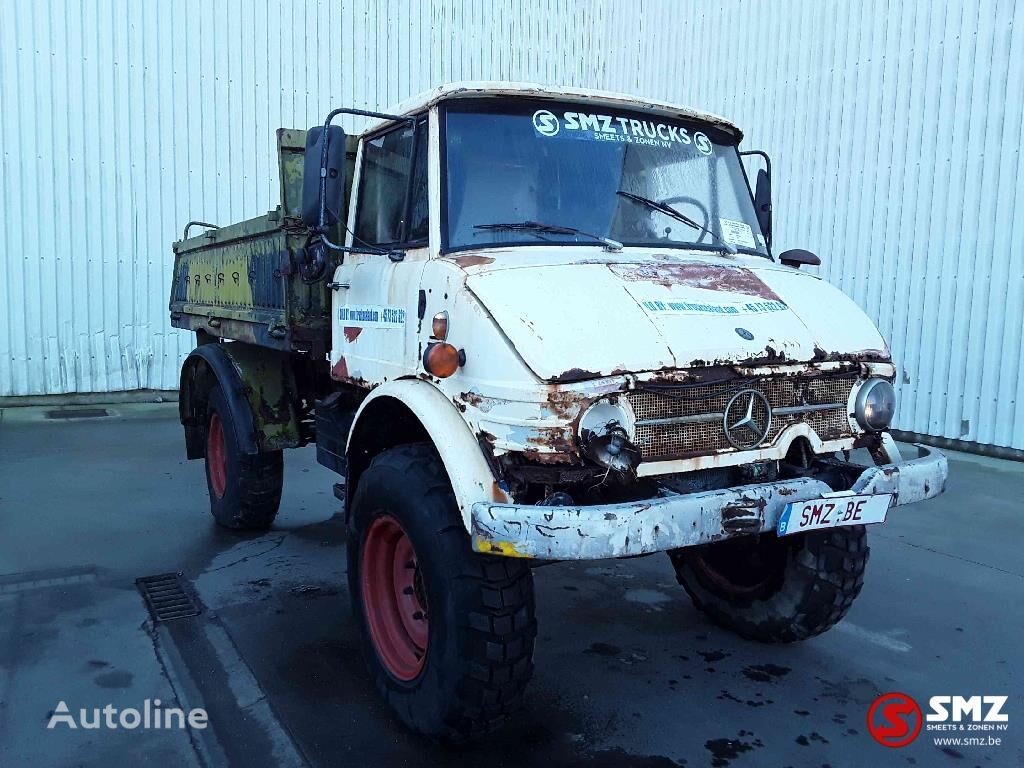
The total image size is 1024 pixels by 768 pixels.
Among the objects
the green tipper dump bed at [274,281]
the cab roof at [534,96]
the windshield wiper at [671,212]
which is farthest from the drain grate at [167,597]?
the windshield wiper at [671,212]

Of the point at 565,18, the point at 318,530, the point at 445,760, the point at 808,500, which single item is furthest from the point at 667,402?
the point at 565,18

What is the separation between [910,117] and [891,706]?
711 centimetres

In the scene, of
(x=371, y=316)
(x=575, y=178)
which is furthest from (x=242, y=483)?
(x=575, y=178)

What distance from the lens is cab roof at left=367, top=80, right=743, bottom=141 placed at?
11.5ft

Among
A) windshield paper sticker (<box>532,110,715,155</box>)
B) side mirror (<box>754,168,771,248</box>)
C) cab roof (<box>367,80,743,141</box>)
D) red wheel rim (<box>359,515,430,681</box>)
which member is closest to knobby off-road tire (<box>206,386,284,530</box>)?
red wheel rim (<box>359,515,430,681</box>)

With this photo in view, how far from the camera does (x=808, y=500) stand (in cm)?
297

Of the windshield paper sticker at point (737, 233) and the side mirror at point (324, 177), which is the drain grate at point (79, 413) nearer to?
the side mirror at point (324, 177)

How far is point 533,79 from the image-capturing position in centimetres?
1253

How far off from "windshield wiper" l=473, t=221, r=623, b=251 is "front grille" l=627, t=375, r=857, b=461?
812 millimetres

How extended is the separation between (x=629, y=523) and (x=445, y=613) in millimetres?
749

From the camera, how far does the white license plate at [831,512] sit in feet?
9.62

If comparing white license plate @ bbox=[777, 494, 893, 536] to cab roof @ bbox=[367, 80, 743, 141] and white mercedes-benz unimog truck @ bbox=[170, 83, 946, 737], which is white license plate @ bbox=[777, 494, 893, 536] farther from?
cab roof @ bbox=[367, 80, 743, 141]

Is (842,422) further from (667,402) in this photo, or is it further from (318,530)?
(318,530)

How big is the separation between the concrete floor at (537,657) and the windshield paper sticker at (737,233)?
1964 millimetres
